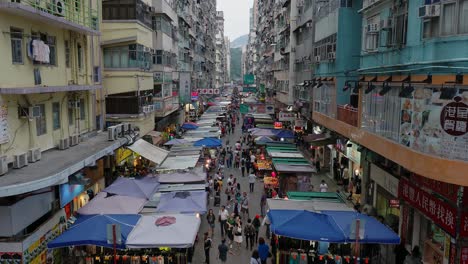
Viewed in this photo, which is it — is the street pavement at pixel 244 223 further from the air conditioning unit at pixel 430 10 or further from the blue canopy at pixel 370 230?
the air conditioning unit at pixel 430 10

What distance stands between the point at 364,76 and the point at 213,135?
64.1 feet

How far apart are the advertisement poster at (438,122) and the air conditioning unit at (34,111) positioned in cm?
1249

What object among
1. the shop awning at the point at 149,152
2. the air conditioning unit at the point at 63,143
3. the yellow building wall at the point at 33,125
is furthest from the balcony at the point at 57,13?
the shop awning at the point at 149,152

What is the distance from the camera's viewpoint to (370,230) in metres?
14.0

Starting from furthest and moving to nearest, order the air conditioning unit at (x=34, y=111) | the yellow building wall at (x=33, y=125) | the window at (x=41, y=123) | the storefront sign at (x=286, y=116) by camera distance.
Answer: the storefront sign at (x=286, y=116)
the window at (x=41, y=123)
the air conditioning unit at (x=34, y=111)
the yellow building wall at (x=33, y=125)

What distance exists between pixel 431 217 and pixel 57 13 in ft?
48.7

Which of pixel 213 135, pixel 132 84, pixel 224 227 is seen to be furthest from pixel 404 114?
pixel 213 135

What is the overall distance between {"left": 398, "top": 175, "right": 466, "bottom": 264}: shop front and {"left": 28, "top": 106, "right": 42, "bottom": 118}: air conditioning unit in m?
13.3

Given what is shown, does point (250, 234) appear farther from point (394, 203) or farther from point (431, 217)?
point (431, 217)

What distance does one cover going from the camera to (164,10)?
3422cm

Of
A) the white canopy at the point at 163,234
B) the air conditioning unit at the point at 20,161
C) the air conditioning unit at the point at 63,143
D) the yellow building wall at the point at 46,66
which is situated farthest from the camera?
the air conditioning unit at the point at 63,143

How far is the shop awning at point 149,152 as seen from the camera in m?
23.9

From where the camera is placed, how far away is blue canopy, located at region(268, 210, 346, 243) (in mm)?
13719

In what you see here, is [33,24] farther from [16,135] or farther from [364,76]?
[364,76]
